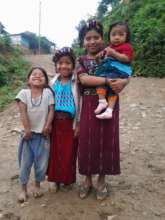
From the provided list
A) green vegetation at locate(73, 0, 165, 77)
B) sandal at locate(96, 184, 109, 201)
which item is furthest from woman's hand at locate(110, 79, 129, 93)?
green vegetation at locate(73, 0, 165, 77)

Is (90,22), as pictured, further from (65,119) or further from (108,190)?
(108,190)

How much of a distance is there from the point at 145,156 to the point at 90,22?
94.5 inches

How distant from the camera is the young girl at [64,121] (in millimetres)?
3334

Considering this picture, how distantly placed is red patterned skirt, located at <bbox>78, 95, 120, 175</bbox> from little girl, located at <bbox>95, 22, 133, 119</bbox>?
4.2 inches

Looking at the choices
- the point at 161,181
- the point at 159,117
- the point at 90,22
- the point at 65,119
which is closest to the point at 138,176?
the point at 161,181

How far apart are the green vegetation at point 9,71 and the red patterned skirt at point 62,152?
5.97m

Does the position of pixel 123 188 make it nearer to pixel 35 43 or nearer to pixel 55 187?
pixel 55 187

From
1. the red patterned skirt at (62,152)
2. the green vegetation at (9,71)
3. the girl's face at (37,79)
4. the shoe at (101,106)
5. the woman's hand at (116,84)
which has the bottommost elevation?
the red patterned skirt at (62,152)

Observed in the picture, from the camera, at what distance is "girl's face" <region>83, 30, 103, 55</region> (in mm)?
3217

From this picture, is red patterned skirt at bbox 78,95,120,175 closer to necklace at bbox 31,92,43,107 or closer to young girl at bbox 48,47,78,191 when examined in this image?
young girl at bbox 48,47,78,191

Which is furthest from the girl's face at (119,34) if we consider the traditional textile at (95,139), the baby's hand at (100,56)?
the traditional textile at (95,139)

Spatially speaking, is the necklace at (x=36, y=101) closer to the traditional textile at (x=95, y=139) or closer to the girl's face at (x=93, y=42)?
the traditional textile at (x=95, y=139)

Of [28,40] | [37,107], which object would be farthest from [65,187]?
[28,40]

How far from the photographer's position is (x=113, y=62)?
121 inches
